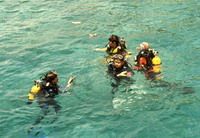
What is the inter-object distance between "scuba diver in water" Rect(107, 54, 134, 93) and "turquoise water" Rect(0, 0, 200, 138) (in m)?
0.31

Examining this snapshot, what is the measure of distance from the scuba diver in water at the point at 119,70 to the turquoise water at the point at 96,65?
0.31 m

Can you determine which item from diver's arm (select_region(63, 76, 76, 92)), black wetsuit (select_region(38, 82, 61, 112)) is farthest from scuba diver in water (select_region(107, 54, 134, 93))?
black wetsuit (select_region(38, 82, 61, 112))


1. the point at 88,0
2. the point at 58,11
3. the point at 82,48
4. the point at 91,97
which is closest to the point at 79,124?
the point at 91,97

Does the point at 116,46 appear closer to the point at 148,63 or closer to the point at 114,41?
the point at 114,41

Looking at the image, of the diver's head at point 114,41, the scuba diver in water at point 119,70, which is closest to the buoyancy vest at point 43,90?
the scuba diver in water at point 119,70

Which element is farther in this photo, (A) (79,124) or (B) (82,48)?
(B) (82,48)

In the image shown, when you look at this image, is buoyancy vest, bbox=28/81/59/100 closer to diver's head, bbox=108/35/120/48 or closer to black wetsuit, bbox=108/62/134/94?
black wetsuit, bbox=108/62/134/94

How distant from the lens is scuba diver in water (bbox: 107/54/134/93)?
14.8 m

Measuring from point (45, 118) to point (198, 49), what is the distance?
7896 mm

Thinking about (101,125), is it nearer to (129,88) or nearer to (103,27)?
(129,88)

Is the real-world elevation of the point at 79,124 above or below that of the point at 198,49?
below

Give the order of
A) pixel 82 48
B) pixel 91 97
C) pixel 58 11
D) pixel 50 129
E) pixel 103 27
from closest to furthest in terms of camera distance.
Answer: pixel 50 129
pixel 91 97
pixel 82 48
pixel 103 27
pixel 58 11

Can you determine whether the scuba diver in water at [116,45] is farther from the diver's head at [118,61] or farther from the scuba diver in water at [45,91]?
the scuba diver in water at [45,91]

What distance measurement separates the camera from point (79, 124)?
13.0 meters
